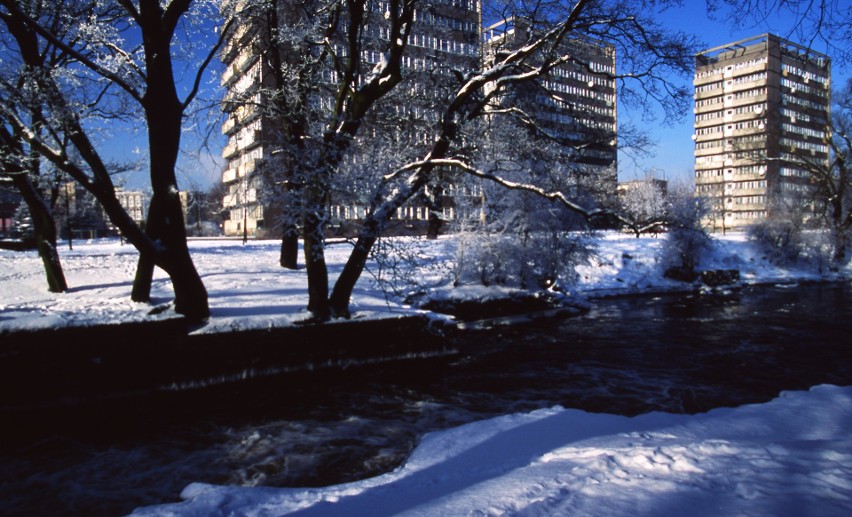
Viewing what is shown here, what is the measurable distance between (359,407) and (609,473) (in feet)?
17.8

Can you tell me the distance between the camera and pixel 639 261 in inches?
1172

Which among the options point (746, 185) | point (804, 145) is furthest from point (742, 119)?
point (804, 145)

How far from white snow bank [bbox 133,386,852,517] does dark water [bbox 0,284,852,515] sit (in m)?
0.89

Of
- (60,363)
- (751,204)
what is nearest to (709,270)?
(60,363)

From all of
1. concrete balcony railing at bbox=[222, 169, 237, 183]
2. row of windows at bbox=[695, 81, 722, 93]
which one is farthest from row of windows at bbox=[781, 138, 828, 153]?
concrete balcony railing at bbox=[222, 169, 237, 183]

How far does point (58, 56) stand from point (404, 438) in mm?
13904

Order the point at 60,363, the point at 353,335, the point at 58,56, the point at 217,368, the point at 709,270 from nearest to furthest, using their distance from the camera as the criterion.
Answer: the point at 60,363 → the point at 217,368 → the point at 353,335 → the point at 58,56 → the point at 709,270

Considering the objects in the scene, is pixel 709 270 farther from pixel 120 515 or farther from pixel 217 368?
pixel 120 515

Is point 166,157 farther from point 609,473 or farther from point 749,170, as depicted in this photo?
point 749,170

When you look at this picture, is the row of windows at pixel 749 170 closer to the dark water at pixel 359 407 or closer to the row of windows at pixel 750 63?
the row of windows at pixel 750 63

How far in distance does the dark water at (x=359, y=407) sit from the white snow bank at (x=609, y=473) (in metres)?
0.89

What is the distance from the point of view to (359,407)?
9070 millimetres

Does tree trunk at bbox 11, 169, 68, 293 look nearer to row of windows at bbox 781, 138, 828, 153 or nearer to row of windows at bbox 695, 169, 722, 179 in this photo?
row of windows at bbox 695, 169, 722, 179

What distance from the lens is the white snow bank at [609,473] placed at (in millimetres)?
3723
